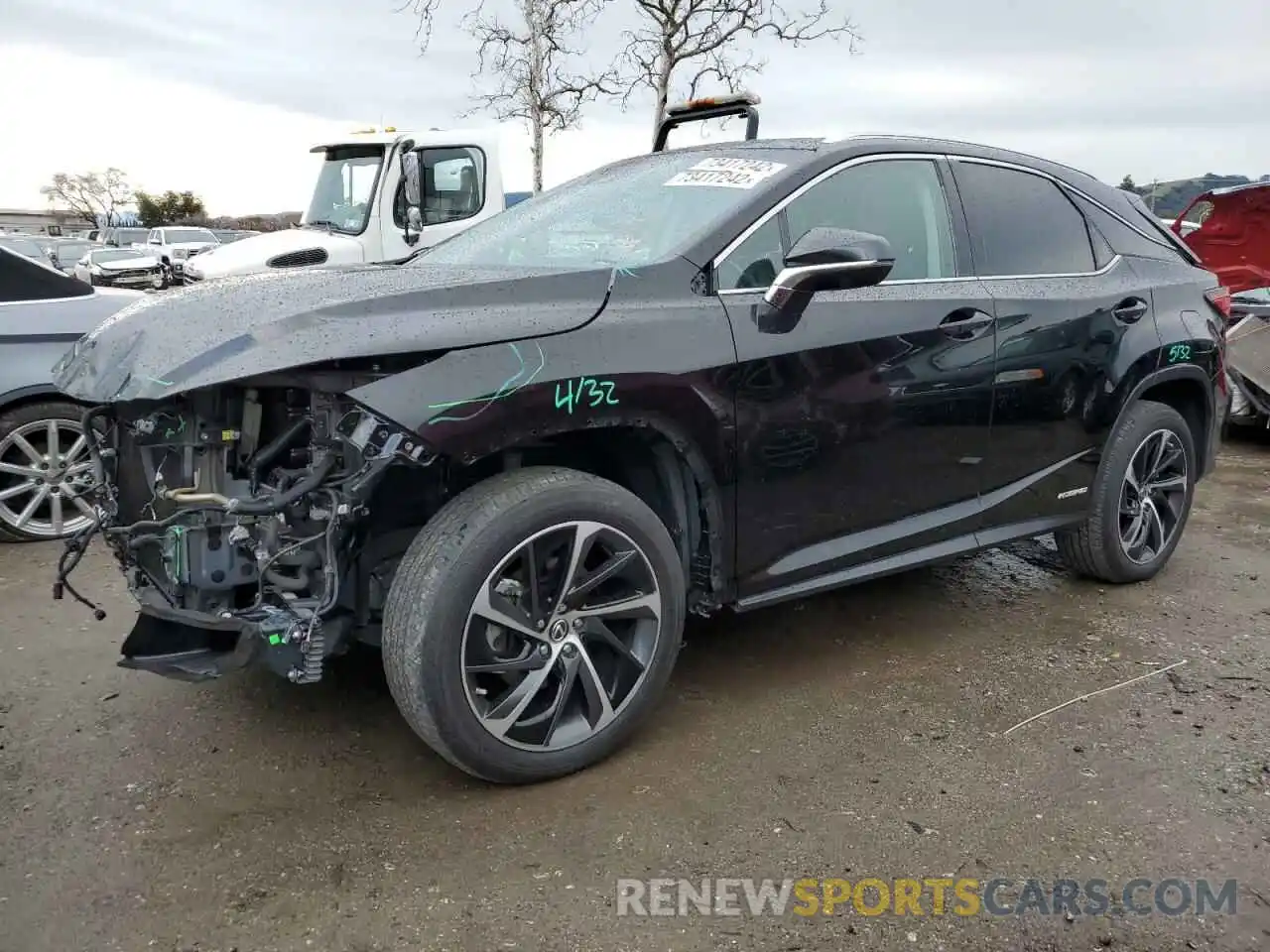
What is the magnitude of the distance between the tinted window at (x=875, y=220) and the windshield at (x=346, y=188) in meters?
6.25

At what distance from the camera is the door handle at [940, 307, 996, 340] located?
3408mm

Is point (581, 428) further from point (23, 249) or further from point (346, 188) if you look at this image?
point (346, 188)

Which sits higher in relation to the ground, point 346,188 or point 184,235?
point 346,188

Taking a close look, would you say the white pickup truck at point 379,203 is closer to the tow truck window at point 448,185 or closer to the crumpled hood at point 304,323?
the tow truck window at point 448,185

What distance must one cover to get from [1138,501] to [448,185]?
663 centimetres

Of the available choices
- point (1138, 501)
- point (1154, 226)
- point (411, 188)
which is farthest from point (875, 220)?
point (411, 188)

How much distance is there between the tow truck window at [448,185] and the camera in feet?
28.9

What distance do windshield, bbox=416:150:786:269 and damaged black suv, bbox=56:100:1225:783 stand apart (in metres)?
0.02

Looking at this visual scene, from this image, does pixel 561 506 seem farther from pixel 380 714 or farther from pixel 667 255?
pixel 380 714

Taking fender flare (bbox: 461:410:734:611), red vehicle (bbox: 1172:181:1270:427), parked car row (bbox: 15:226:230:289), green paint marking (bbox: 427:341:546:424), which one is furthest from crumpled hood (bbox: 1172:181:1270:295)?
parked car row (bbox: 15:226:230:289)

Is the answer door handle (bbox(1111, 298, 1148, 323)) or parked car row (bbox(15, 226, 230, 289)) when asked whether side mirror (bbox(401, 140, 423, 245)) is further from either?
parked car row (bbox(15, 226, 230, 289))

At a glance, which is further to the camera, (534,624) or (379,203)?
(379,203)

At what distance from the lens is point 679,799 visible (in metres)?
2.72

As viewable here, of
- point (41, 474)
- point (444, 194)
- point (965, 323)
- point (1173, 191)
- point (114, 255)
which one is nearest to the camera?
point (965, 323)
